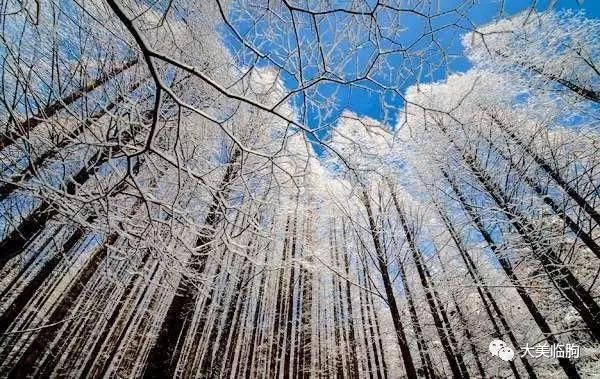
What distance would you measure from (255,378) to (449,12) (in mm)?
16727

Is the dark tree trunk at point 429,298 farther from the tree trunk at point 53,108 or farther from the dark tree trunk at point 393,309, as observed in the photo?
the tree trunk at point 53,108

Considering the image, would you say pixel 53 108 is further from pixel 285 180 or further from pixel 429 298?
pixel 429 298

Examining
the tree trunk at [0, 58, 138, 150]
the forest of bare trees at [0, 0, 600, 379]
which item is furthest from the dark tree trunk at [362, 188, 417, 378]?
the tree trunk at [0, 58, 138, 150]

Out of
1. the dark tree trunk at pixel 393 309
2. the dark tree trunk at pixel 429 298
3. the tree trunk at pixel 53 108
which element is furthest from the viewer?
the dark tree trunk at pixel 429 298

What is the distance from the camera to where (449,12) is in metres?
1.56

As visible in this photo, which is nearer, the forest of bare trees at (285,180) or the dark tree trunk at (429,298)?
the forest of bare trees at (285,180)

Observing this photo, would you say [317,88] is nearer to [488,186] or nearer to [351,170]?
[351,170]

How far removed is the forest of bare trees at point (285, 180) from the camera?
183 centimetres

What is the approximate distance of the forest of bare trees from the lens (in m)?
1.83

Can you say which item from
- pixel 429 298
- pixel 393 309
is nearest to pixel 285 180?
pixel 393 309

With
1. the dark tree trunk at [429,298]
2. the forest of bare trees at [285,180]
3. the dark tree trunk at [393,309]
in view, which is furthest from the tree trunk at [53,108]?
the dark tree trunk at [429,298]

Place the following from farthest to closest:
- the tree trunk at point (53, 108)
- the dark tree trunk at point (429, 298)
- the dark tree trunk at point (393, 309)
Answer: the dark tree trunk at point (429, 298)
the dark tree trunk at point (393, 309)
the tree trunk at point (53, 108)

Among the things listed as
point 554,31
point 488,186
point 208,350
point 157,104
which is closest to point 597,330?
point 488,186

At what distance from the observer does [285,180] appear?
4801mm
